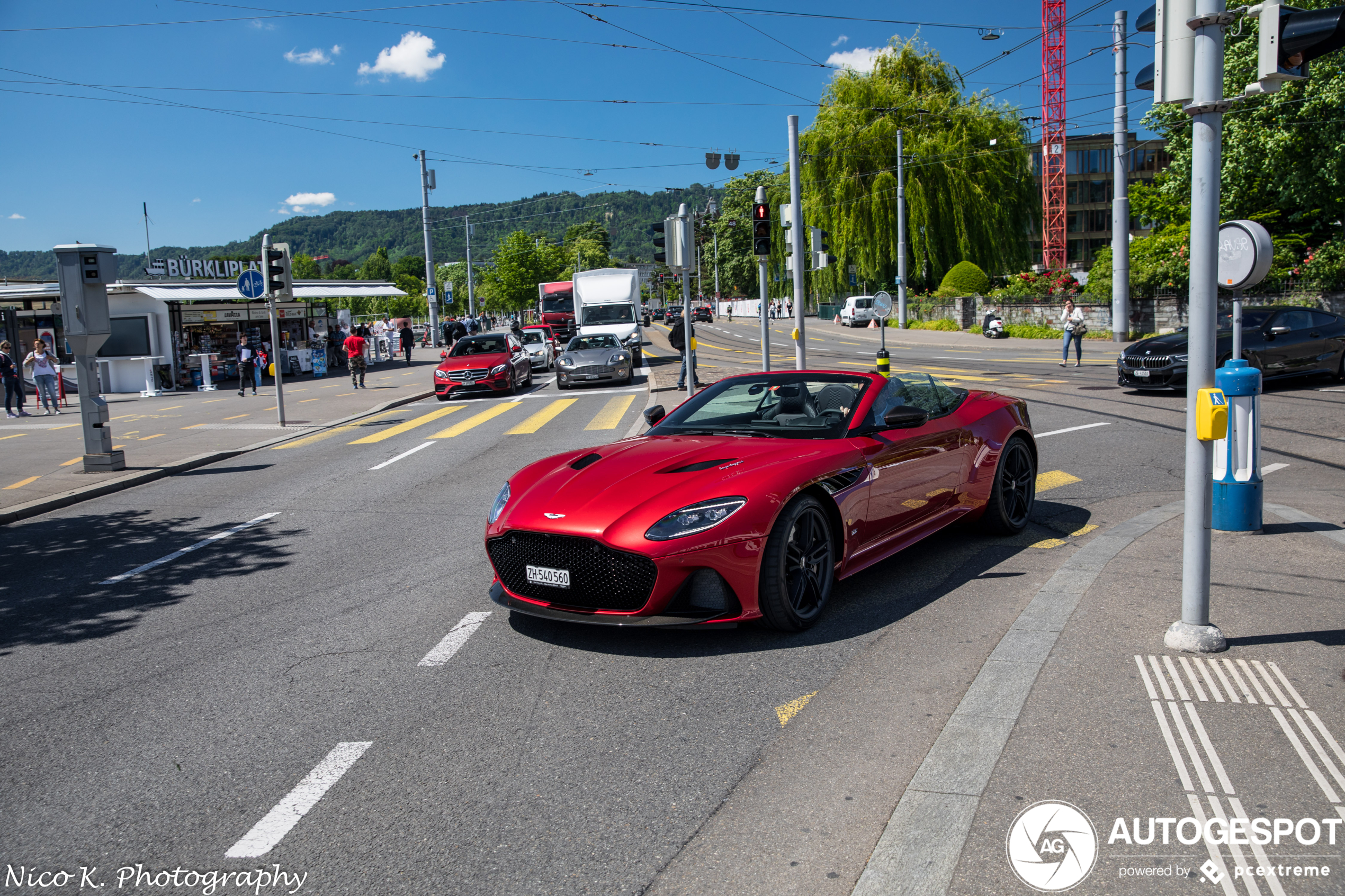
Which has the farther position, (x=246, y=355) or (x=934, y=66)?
(x=934, y=66)

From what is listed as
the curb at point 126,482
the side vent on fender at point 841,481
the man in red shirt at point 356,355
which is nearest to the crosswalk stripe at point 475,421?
the curb at point 126,482

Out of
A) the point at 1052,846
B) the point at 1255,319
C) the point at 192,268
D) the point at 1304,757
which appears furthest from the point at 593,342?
the point at 192,268

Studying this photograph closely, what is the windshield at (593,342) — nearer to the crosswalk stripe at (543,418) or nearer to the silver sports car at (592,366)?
the silver sports car at (592,366)

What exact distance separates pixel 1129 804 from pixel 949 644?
1.69 m

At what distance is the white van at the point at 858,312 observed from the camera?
57906 mm

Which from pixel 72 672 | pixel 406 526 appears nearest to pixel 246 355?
pixel 406 526

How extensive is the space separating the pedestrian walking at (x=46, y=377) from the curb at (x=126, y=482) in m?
10.1

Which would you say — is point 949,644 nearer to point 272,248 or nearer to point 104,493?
point 104,493

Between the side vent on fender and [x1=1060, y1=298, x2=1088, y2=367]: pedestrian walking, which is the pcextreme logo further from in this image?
[x1=1060, y1=298, x2=1088, y2=367]: pedestrian walking

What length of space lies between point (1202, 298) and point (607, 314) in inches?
1157

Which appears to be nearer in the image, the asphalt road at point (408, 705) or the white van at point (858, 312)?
the asphalt road at point (408, 705)

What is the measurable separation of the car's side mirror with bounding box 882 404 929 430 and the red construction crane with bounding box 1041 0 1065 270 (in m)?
57.7

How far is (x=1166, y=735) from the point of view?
368 centimetres

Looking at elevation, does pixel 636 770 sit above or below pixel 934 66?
below
